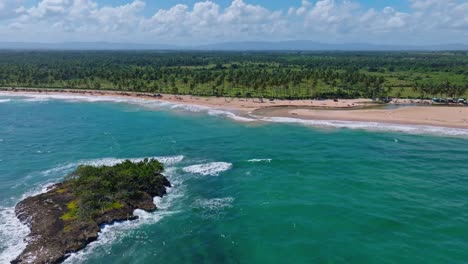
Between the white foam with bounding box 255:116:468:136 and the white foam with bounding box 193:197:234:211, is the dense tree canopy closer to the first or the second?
the white foam with bounding box 193:197:234:211

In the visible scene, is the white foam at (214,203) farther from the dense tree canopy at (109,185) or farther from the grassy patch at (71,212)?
the grassy patch at (71,212)

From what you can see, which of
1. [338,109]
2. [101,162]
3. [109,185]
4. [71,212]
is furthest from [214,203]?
[338,109]

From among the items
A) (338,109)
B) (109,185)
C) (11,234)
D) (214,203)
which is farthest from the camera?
(338,109)

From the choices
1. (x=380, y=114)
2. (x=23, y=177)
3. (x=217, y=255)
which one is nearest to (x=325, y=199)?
(x=217, y=255)

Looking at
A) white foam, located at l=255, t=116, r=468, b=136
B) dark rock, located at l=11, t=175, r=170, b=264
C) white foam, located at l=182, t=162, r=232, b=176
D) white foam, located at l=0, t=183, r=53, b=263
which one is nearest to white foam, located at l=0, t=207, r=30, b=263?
white foam, located at l=0, t=183, r=53, b=263

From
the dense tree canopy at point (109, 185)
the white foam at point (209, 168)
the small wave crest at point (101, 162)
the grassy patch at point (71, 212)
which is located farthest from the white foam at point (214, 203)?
the small wave crest at point (101, 162)

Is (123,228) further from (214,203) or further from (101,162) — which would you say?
(101,162)

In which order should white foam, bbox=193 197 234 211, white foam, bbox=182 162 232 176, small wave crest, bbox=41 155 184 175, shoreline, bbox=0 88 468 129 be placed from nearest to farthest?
white foam, bbox=193 197 234 211, white foam, bbox=182 162 232 176, small wave crest, bbox=41 155 184 175, shoreline, bbox=0 88 468 129
